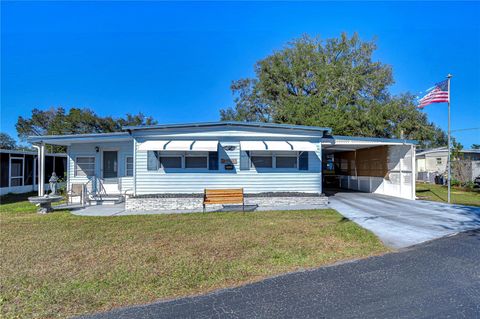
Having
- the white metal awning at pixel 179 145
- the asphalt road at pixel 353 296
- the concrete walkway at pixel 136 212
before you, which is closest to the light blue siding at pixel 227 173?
the white metal awning at pixel 179 145

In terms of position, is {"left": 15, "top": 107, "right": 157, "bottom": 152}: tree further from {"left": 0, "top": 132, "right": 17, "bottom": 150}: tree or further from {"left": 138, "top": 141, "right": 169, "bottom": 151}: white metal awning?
{"left": 138, "top": 141, "right": 169, "bottom": 151}: white metal awning

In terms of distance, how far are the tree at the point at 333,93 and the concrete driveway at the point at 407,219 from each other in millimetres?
12269

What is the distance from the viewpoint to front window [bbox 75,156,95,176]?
44.6 ft

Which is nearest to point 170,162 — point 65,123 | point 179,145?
point 179,145

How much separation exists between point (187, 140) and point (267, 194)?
413 cm

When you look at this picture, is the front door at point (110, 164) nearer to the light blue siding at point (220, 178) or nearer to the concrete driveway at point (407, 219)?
the light blue siding at point (220, 178)

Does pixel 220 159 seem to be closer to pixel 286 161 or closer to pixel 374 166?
pixel 286 161

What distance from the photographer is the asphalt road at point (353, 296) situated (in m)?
3.18

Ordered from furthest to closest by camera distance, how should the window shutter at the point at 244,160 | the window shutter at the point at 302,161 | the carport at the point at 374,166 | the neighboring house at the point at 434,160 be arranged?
the neighboring house at the point at 434,160
the carport at the point at 374,166
the window shutter at the point at 302,161
the window shutter at the point at 244,160

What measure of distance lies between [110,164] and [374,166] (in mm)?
14528

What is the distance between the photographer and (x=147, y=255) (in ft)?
17.4

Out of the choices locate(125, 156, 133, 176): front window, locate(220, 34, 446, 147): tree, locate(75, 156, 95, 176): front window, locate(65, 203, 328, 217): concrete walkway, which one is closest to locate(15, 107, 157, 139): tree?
locate(220, 34, 446, 147): tree

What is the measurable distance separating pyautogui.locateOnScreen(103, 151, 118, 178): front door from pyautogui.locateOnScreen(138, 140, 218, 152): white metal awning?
3044mm

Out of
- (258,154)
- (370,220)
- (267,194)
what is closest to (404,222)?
(370,220)
